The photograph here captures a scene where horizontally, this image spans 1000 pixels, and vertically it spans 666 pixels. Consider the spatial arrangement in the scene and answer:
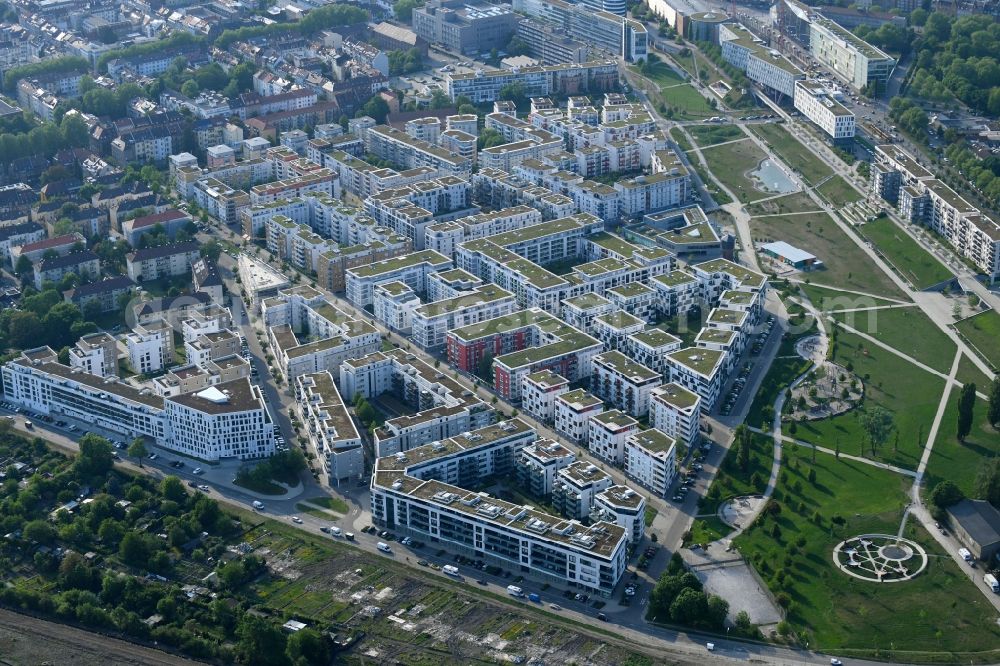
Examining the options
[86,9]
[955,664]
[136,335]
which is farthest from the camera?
[86,9]

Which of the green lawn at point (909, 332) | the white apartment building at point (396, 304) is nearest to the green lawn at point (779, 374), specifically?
the green lawn at point (909, 332)

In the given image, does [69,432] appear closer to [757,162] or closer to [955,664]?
[955,664]

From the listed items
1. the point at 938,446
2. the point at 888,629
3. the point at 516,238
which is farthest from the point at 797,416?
the point at 516,238

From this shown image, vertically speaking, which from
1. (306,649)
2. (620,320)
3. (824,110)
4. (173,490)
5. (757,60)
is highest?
(757,60)

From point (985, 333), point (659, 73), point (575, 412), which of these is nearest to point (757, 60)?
point (659, 73)

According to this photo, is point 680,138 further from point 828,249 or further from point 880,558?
point 880,558

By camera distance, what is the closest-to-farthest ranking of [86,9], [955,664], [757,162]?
1. [955,664]
2. [757,162]
3. [86,9]

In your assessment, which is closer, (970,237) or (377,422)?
(377,422)
